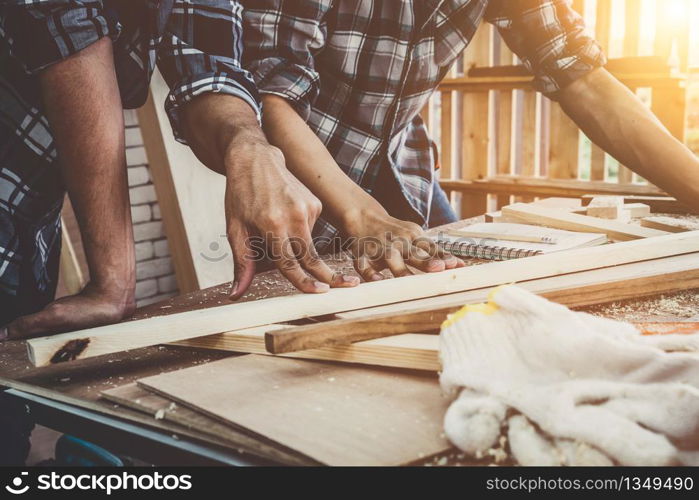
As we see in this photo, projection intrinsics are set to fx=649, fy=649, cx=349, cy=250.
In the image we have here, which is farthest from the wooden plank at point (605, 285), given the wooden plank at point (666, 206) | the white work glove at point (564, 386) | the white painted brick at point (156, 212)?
the white painted brick at point (156, 212)

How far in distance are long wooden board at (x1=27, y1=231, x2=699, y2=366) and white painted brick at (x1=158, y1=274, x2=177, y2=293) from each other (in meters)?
3.41

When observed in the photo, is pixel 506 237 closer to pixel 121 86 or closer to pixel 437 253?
pixel 437 253

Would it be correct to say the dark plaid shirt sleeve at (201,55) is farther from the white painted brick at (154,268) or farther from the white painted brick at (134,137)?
the white painted brick at (154,268)

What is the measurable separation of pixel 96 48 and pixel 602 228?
1402 mm

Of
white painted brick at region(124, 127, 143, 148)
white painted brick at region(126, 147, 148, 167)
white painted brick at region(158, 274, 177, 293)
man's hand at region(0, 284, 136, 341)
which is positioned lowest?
white painted brick at region(158, 274, 177, 293)

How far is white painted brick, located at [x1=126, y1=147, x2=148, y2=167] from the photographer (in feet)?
13.4

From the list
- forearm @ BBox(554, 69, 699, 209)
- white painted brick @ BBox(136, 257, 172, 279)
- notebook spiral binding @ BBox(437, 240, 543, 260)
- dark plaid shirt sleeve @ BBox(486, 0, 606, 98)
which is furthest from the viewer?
white painted brick @ BBox(136, 257, 172, 279)

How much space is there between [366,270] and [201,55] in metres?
0.65

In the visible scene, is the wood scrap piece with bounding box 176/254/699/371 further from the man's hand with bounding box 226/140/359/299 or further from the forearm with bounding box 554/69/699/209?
the forearm with bounding box 554/69/699/209

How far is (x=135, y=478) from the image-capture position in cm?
90

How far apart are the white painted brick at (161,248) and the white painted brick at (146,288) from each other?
0.63ft

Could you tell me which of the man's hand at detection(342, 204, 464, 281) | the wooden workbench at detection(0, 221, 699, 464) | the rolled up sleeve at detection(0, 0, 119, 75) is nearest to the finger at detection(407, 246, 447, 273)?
the man's hand at detection(342, 204, 464, 281)

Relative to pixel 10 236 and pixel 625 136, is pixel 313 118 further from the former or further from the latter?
pixel 625 136

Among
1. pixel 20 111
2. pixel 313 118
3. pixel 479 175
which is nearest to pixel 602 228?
pixel 313 118
